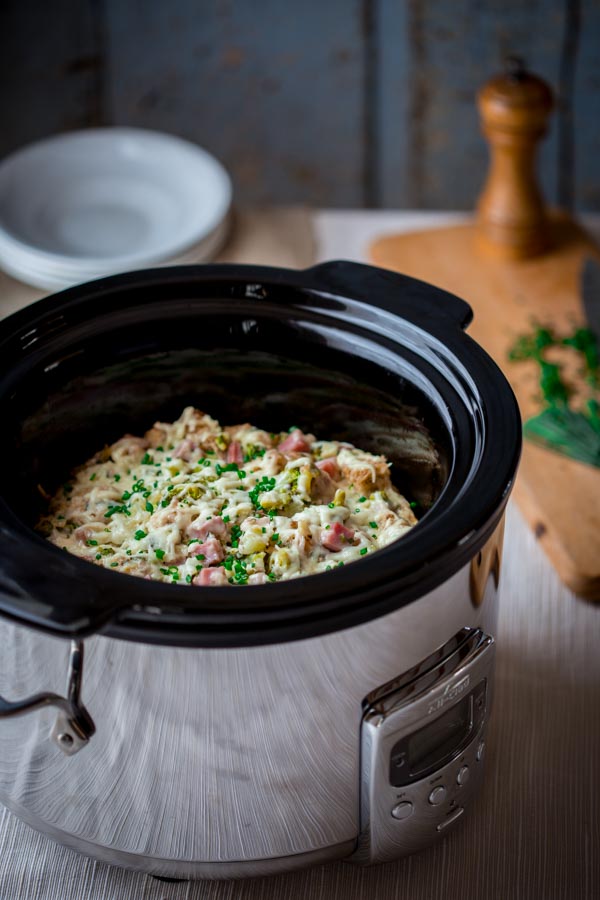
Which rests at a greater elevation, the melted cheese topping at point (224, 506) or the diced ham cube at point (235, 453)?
the melted cheese topping at point (224, 506)

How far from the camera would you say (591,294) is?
1635 millimetres

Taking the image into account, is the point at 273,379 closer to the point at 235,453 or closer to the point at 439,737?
the point at 235,453

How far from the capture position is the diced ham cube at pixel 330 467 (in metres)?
1.03

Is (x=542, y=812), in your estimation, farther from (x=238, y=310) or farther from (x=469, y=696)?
(x=238, y=310)

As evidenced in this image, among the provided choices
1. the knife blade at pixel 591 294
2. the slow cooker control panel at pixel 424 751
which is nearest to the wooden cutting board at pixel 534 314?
the knife blade at pixel 591 294

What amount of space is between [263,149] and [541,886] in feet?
6.52

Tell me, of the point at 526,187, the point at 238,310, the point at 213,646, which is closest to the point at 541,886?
the point at 213,646

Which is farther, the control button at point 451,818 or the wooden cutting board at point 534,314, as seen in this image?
the wooden cutting board at point 534,314

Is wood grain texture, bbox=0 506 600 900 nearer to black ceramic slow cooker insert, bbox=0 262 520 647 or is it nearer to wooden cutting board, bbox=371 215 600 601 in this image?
wooden cutting board, bbox=371 215 600 601

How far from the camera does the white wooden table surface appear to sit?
3.08ft

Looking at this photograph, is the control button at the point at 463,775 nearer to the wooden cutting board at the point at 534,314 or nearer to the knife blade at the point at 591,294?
the wooden cutting board at the point at 534,314

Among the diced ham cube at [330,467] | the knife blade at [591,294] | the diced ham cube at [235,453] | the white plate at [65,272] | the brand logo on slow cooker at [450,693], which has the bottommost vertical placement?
the knife blade at [591,294]

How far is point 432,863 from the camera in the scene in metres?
0.96

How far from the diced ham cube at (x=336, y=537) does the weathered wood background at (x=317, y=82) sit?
171 cm
